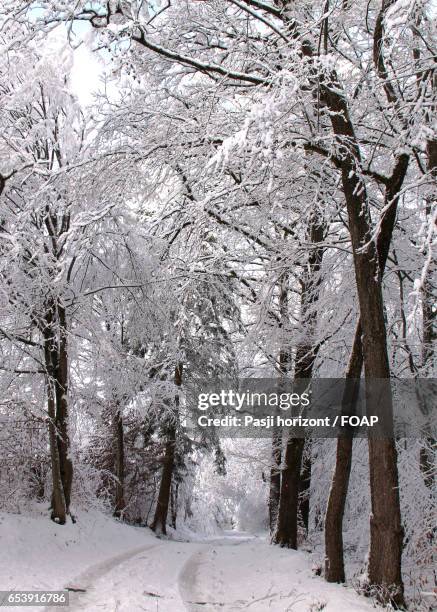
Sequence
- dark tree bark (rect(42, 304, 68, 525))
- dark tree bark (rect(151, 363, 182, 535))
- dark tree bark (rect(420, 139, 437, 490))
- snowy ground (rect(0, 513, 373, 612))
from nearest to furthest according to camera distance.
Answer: snowy ground (rect(0, 513, 373, 612)) → dark tree bark (rect(420, 139, 437, 490)) → dark tree bark (rect(42, 304, 68, 525)) → dark tree bark (rect(151, 363, 182, 535))

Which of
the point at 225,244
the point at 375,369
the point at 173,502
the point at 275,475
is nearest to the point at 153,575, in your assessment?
the point at 375,369

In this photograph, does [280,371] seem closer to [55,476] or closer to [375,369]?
[55,476]

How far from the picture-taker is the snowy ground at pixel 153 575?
6.65m

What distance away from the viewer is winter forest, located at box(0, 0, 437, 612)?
5.88m

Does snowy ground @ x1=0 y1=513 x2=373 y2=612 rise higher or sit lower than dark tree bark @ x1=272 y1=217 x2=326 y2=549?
lower

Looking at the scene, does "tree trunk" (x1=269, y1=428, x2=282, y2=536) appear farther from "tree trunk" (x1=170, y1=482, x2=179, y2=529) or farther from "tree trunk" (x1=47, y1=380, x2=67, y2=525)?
"tree trunk" (x1=170, y1=482, x2=179, y2=529)

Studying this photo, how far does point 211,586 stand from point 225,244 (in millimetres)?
6131

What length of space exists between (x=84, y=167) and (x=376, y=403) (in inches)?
204

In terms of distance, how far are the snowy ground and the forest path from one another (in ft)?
0.04

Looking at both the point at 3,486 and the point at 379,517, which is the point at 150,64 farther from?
the point at 3,486

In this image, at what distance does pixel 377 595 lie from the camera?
6.23 meters

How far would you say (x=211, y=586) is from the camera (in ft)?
27.7

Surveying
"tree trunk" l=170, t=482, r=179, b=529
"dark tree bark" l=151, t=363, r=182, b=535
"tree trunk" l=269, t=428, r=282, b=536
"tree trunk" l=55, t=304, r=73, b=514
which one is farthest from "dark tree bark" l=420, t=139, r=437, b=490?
"tree trunk" l=170, t=482, r=179, b=529

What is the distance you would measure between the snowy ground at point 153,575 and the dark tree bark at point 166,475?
7.43m
